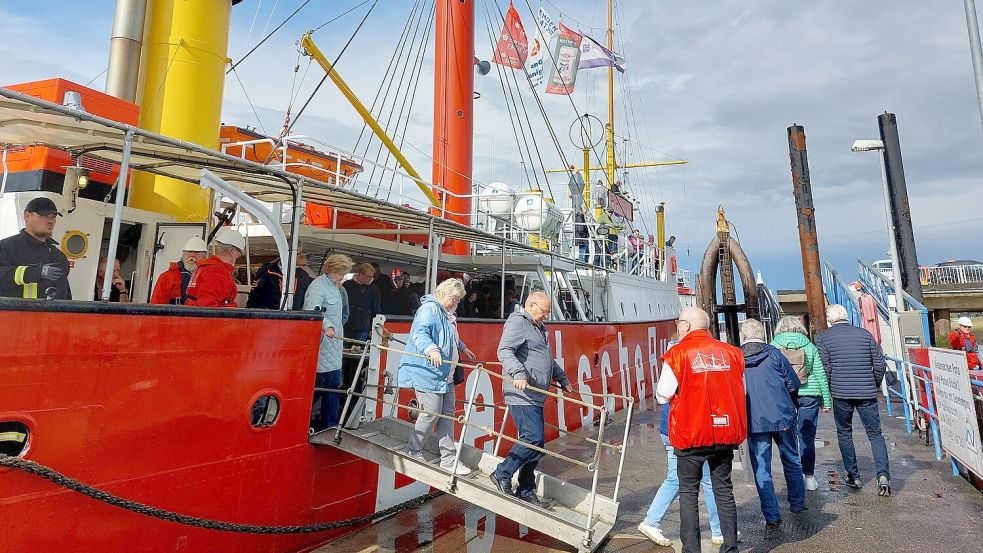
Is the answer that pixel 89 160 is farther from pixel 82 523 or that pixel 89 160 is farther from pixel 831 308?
pixel 831 308

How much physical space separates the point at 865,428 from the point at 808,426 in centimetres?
59

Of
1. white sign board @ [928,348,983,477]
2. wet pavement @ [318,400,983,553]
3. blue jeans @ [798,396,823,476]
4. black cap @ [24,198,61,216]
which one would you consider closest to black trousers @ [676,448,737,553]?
wet pavement @ [318,400,983,553]

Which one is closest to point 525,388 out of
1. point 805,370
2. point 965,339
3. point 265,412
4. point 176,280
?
point 265,412

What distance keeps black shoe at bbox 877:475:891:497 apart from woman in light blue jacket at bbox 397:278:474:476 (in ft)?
14.6

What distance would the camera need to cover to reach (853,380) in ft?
19.8

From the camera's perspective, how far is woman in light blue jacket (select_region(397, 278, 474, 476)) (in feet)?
15.7

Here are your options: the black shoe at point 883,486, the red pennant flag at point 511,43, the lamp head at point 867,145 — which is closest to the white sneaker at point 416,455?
the black shoe at point 883,486

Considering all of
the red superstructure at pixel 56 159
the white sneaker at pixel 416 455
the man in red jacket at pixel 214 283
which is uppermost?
the red superstructure at pixel 56 159

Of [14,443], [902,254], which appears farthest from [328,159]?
[902,254]

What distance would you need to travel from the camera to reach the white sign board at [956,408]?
595cm

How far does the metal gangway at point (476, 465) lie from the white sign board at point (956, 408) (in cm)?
390

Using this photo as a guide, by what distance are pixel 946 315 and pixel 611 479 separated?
99.8ft

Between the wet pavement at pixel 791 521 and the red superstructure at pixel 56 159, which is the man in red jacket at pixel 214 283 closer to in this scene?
the red superstructure at pixel 56 159

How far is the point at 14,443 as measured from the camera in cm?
328
